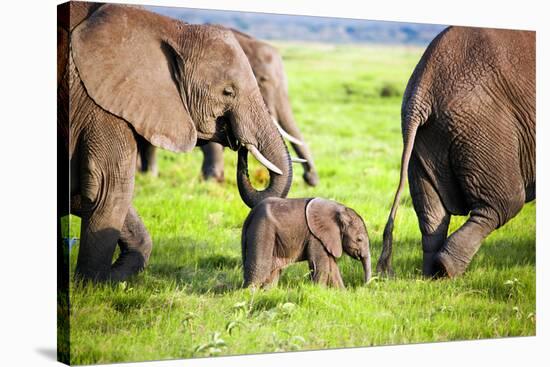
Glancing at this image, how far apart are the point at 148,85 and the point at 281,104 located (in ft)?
13.0

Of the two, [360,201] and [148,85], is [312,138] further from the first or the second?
[148,85]

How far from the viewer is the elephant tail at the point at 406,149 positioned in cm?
754

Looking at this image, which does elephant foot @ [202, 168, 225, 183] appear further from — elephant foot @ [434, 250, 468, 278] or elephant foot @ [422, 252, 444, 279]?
elephant foot @ [434, 250, 468, 278]

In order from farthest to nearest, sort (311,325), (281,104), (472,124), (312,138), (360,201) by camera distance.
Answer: (312,138) < (281,104) < (360,201) < (472,124) < (311,325)

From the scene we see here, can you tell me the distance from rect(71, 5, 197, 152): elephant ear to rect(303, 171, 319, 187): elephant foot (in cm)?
375

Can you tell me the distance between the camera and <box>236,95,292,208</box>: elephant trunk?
709 centimetres

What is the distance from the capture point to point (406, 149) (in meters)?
7.61

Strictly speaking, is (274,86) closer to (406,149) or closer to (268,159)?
(406,149)

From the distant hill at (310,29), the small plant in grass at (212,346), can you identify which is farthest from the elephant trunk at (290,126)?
the small plant in grass at (212,346)

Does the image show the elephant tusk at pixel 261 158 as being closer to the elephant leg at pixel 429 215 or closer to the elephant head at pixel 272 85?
the elephant leg at pixel 429 215

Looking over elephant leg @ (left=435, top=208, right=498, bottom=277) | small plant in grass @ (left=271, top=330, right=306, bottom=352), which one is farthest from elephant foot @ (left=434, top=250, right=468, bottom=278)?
small plant in grass @ (left=271, top=330, right=306, bottom=352)

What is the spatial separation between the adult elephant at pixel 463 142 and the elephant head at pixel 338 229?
0.31 meters

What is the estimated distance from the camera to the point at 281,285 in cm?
712

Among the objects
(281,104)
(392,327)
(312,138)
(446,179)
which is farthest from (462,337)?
(312,138)
